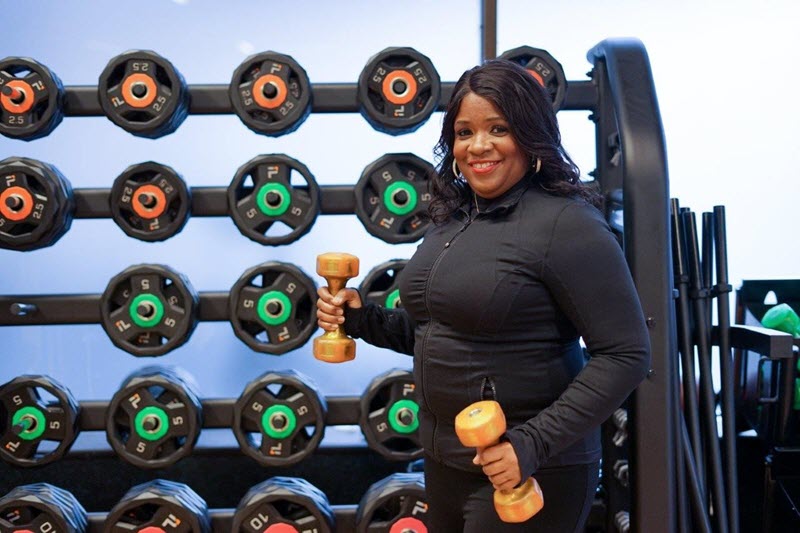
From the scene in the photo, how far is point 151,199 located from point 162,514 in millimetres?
714

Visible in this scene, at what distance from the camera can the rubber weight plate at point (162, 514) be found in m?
1.77

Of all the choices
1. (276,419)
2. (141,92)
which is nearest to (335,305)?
(276,419)

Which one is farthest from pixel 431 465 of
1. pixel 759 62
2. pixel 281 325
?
pixel 759 62

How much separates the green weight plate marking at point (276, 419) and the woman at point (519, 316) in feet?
2.13

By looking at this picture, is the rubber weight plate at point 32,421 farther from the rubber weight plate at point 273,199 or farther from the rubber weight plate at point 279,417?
the rubber weight plate at point 273,199

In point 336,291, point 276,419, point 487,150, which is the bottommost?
point 276,419

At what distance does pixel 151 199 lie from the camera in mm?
1775

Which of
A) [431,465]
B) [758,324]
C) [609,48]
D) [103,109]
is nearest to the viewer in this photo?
[431,465]

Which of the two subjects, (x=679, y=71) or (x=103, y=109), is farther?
(x=679, y=71)

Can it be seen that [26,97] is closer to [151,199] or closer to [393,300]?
[151,199]

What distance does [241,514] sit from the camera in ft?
5.86

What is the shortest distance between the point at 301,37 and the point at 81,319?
103cm

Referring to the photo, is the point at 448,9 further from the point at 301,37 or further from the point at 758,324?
the point at 758,324

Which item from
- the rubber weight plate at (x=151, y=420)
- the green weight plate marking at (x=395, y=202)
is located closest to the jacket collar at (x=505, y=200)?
the green weight plate marking at (x=395, y=202)
